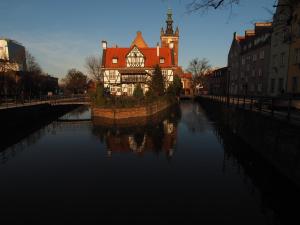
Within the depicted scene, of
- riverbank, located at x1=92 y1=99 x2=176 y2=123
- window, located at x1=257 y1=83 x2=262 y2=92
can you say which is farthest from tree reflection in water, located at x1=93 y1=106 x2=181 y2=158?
window, located at x1=257 y1=83 x2=262 y2=92

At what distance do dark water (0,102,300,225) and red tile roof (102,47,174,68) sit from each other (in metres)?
38.9

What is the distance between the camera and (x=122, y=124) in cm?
2645

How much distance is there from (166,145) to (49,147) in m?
9.03

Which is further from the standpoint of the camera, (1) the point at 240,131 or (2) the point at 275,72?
(2) the point at 275,72

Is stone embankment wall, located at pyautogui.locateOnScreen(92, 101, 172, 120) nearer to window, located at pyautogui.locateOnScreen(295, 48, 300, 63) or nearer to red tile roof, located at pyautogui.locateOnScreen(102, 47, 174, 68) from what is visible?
window, located at pyautogui.locateOnScreen(295, 48, 300, 63)

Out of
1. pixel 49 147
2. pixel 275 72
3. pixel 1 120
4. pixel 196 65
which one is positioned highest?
pixel 196 65

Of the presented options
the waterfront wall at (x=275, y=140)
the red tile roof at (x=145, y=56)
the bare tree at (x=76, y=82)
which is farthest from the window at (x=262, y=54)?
the bare tree at (x=76, y=82)

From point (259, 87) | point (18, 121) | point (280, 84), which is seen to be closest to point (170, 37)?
point (259, 87)

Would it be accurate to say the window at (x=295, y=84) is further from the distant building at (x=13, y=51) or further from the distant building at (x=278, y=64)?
the distant building at (x=13, y=51)

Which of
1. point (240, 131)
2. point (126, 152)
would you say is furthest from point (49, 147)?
point (240, 131)

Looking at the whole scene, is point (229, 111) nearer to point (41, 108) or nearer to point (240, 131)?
point (240, 131)

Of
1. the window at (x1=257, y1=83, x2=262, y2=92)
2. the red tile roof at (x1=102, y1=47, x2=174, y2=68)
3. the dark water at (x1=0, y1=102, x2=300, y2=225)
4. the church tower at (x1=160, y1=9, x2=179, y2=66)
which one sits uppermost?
the church tower at (x1=160, y1=9, x2=179, y2=66)

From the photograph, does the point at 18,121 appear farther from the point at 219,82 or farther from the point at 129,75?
the point at 219,82

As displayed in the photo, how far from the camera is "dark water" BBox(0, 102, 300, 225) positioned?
8.05 m
